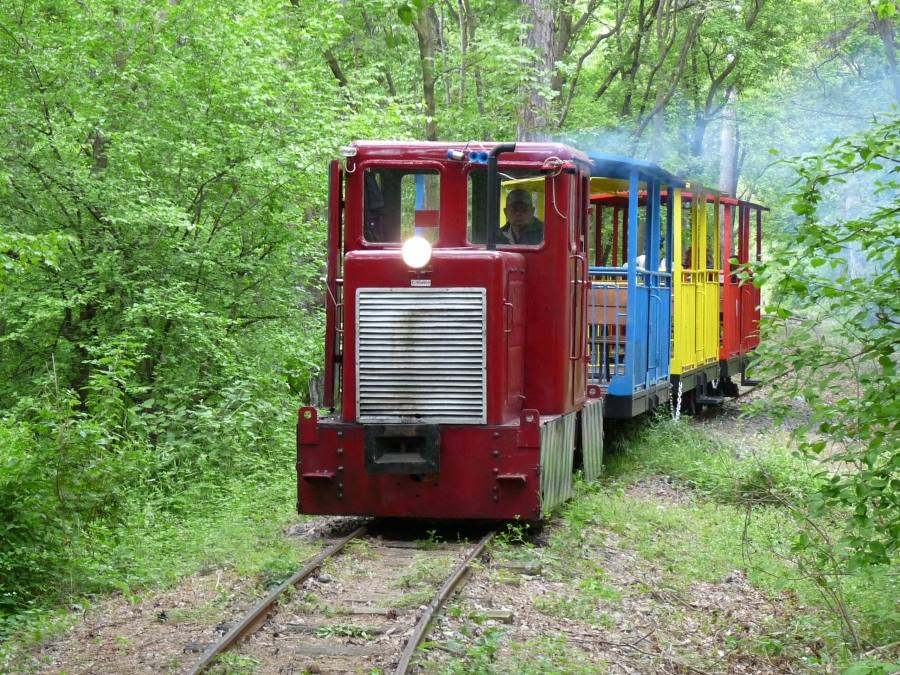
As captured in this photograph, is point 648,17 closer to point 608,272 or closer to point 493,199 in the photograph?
point 608,272

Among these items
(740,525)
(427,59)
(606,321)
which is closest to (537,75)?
(427,59)

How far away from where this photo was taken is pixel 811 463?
528 inches

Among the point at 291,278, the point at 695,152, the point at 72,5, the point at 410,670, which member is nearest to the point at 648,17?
the point at 695,152

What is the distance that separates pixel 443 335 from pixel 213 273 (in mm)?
5845

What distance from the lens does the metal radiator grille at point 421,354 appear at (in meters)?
8.50

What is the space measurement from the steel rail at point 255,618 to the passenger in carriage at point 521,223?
2.93m

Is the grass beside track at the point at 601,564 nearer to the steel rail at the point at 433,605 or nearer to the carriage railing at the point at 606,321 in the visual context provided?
the steel rail at the point at 433,605

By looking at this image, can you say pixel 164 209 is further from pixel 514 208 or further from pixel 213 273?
pixel 514 208

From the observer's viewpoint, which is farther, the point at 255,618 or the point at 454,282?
the point at 454,282

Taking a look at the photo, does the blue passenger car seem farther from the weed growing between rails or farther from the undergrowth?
the weed growing between rails

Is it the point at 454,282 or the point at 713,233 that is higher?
the point at 713,233

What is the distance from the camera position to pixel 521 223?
9484mm

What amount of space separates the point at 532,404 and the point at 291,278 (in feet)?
19.2

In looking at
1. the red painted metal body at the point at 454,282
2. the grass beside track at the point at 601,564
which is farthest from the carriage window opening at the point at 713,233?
the red painted metal body at the point at 454,282
